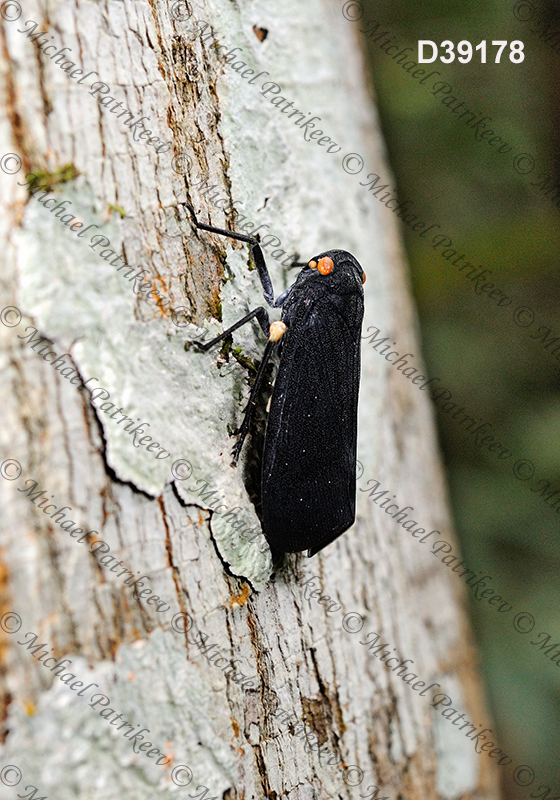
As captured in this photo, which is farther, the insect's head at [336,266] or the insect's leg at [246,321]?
the insect's head at [336,266]

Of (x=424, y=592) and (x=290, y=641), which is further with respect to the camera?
(x=424, y=592)

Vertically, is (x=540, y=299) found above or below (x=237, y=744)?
above

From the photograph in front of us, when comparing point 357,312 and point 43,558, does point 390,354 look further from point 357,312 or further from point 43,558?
point 43,558

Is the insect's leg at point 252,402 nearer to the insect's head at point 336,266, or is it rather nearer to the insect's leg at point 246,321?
the insect's leg at point 246,321

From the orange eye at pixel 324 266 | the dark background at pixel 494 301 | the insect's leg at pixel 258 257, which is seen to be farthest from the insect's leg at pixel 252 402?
the dark background at pixel 494 301

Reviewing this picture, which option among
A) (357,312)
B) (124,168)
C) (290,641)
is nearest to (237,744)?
(290,641)

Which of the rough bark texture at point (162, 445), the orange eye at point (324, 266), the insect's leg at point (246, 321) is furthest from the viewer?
the orange eye at point (324, 266)

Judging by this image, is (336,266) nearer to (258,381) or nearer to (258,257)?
(258,257)
